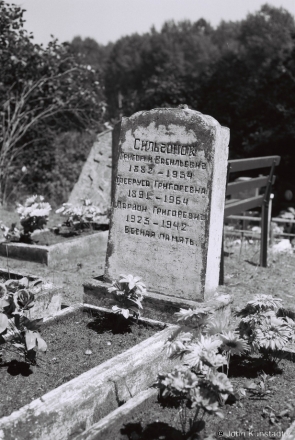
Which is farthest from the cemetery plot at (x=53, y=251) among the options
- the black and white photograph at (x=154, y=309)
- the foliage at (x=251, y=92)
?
the foliage at (x=251, y=92)

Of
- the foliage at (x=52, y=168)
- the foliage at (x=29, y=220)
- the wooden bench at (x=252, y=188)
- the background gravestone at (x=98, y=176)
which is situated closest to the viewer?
the wooden bench at (x=252, y=188)

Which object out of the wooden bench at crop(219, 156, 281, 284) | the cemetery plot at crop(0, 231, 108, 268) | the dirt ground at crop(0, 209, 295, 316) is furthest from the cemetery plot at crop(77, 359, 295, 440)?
the cemetery plot at crop(0, 231, 108, 268)

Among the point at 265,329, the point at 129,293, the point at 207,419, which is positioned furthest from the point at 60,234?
the point at 207,419

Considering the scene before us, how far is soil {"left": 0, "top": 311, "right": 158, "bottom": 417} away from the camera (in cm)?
330

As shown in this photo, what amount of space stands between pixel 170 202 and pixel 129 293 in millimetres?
868

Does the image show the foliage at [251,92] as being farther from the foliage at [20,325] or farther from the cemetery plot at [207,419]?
the cemetery plot at [207,419]

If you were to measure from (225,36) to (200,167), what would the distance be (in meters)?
59.2

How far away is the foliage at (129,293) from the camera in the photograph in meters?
4.27

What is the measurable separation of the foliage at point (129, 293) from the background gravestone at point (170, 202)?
0.51 m

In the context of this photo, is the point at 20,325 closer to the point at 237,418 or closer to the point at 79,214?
the point at 237,418

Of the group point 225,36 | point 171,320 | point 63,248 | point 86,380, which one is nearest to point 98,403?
point 86,380

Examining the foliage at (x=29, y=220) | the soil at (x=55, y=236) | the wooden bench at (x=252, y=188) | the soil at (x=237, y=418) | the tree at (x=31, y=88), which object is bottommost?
the soil at (x=237, y=418)

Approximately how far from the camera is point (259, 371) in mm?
3764

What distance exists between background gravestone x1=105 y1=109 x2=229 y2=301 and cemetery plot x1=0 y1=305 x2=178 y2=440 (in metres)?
0.56
